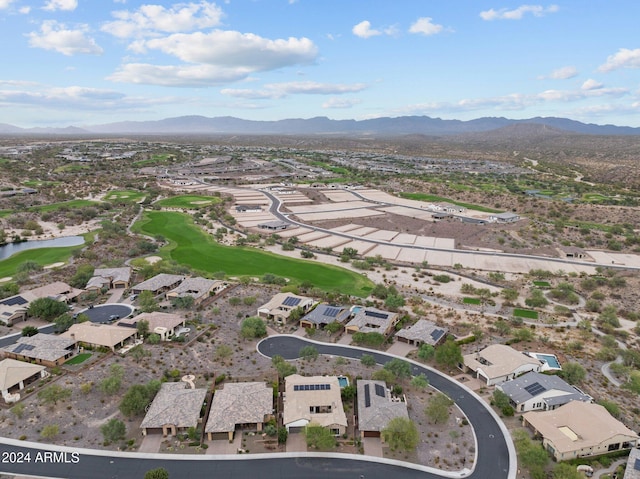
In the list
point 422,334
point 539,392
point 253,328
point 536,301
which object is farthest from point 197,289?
point 536,301

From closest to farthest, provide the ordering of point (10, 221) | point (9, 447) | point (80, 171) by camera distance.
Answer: point (9, 447) → point (10, 221) → point (80, 171)

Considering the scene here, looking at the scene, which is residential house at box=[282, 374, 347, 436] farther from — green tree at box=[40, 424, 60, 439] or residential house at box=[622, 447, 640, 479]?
residential house at box=[622, 447, 640, 479]

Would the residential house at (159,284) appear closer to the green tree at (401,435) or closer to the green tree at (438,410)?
the green tree at (401,435)

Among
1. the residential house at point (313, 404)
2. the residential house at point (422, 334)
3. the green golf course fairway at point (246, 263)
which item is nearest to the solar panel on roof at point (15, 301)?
the green golf course fairway at point (246, 263)

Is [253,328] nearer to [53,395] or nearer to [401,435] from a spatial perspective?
[53,395]

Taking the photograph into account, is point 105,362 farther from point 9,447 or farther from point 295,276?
point 295,276

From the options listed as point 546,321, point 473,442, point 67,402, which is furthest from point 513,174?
point 67,402
